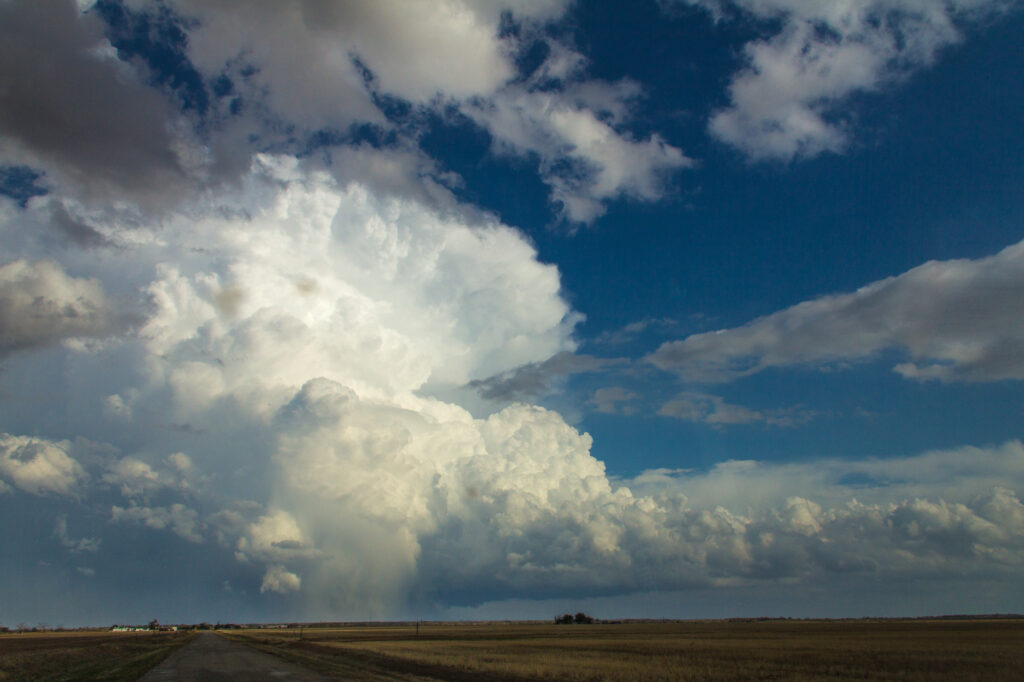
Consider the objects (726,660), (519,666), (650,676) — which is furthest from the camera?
(726,660)

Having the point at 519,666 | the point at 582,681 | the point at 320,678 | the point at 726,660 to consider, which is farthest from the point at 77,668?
the point at 726,660

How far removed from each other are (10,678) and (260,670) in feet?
51.5

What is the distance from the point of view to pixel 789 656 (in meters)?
57.3

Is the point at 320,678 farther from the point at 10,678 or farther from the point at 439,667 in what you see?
the point at 10,678

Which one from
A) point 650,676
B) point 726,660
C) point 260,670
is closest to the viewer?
point 650,676

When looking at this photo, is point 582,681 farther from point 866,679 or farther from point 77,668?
point 77,668

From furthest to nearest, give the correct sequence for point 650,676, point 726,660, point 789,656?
1. point 789,656
2. point 726,660
3. point 650,676

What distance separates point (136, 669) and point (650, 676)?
38808 millimetres

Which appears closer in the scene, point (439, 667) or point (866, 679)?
point (866, 679)

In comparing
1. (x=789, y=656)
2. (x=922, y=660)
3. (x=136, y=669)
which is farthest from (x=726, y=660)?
(x=136, y=669)

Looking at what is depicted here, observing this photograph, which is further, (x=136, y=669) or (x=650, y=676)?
(x=136, y=669)

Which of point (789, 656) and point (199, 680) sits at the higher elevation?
point (199, 680)

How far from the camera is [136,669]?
4684 centimetres

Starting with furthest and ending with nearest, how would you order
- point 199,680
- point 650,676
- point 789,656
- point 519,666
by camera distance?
1. point 789,656
2. point 519,666
3. point 650,676
4. point 199,680
